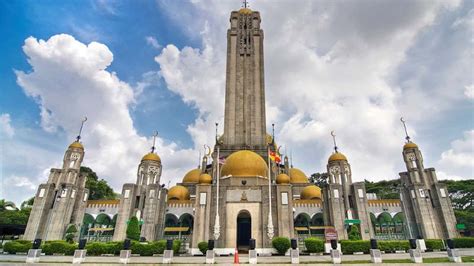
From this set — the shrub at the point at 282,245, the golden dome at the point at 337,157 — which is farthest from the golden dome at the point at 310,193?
the shrub at the point at 282,245

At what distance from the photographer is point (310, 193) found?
44.0 meters

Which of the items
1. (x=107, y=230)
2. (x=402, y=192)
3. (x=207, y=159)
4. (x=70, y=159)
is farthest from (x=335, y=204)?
(x=70, y=159)

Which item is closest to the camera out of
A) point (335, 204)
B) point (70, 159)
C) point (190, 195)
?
point (335, 204)

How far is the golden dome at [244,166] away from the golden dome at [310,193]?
14865 millimetres

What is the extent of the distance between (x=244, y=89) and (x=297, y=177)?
19.2 m

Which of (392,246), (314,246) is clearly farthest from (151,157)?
(392,246)

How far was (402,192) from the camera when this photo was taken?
131 ft

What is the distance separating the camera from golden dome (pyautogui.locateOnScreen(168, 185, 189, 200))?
1756 inches

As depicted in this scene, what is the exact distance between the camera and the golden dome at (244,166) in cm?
3144

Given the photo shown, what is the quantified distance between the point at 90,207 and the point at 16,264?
94.5 feet

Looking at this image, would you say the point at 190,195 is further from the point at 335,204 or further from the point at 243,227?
the point at 335,204

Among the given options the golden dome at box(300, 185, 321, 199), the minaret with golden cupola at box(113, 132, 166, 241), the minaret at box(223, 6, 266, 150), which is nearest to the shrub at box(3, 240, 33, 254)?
the minaret with golden cupola at box(113, 132, 166, 241)

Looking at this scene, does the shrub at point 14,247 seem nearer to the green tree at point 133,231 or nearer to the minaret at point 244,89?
the green tree at point 133,231

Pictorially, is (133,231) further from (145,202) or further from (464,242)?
(464,242)
